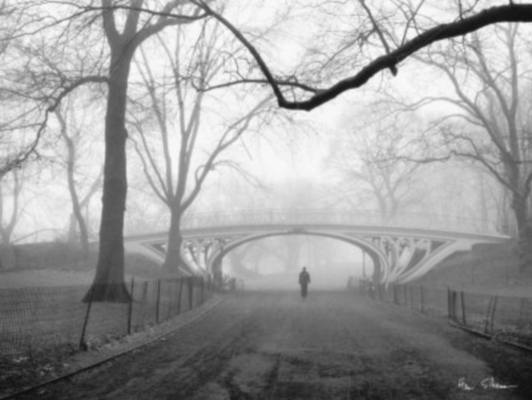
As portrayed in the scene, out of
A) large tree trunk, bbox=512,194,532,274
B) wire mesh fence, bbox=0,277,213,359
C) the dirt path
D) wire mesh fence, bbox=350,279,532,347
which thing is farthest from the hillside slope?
wire mesh fence, bbox=0,277,213,359

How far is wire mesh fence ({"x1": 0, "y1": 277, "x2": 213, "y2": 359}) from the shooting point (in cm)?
1095

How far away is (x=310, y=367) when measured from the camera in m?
9.88

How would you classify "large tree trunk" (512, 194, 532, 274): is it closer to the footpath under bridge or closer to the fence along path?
the footpath under bridge

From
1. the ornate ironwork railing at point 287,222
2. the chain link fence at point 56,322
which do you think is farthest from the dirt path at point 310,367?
the ornate ironwork railing at point 287,222

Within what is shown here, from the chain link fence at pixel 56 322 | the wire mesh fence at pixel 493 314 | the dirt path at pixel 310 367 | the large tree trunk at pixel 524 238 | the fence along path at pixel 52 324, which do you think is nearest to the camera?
the dirt path at pixel 310 367

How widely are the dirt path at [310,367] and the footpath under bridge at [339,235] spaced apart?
26.2 m

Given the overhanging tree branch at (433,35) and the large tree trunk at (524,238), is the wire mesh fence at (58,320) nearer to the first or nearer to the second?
the overhanging tree branch at (433,35)

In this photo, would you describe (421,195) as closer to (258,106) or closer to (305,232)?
(305,232)

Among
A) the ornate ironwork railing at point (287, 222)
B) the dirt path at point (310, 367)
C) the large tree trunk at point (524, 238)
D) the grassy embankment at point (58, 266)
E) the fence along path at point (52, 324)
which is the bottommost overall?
the dirt path at point (310, 367)

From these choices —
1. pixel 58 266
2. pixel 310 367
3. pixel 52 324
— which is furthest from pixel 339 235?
pixel 310 367

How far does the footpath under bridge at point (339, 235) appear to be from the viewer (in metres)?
41.8

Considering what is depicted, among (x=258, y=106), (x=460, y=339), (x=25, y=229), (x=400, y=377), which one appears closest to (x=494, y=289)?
(x=258, y=106)

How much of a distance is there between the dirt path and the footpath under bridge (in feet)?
86.0

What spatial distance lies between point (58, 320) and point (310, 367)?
6433mm
